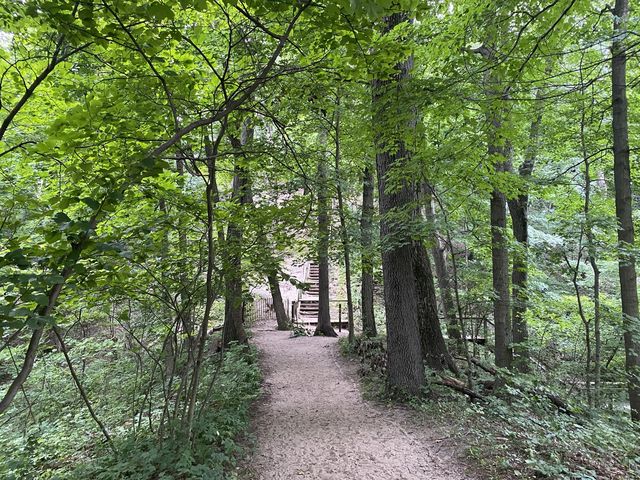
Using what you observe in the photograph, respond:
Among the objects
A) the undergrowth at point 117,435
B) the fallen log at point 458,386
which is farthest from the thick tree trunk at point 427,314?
the undergrowth at point 117,435

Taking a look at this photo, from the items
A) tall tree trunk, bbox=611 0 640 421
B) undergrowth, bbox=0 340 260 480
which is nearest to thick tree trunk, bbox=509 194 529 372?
tall tree trunk, bbox=611 0 640 421

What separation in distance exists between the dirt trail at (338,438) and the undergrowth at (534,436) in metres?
0.34

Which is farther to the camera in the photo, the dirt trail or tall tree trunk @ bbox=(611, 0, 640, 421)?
tall tree trunk @ bbox=(611, 0, 640, 421)

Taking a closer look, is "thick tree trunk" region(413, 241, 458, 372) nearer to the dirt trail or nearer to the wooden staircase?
the dirt trail

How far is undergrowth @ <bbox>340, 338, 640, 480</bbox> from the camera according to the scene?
3.69m

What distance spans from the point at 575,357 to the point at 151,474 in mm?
10194

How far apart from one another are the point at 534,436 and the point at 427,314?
295 centimetres

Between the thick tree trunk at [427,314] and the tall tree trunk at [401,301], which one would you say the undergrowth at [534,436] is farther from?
the thick tree trunk at [427,314]

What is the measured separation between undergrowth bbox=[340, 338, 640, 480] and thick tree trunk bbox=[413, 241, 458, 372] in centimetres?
106

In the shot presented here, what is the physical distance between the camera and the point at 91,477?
3.53 metres

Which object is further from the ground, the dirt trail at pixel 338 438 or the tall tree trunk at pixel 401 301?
the tall tree trunk at pixel 401 301

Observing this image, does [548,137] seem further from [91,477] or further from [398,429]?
[91,477]

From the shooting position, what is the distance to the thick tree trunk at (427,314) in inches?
275

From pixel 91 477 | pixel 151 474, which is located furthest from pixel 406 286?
pixel 91 477
